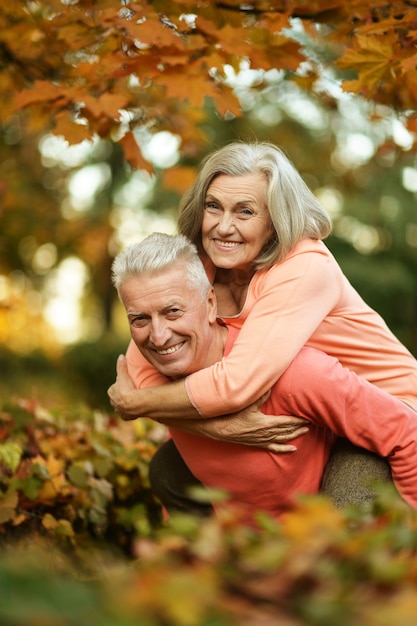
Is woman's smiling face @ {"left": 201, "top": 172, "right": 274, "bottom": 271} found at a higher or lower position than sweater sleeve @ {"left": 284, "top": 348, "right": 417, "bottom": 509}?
higher

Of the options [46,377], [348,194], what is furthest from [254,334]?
[46,377]

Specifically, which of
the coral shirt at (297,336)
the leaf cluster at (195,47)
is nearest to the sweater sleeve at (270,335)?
the coral shirt at (297,336)

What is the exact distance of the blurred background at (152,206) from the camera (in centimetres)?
1177

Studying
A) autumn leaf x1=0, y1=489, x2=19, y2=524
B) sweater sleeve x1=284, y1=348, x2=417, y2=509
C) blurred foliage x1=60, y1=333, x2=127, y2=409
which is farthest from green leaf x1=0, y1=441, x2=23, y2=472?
blurred foliage x1=60, y1=333, x2=127, y2=409

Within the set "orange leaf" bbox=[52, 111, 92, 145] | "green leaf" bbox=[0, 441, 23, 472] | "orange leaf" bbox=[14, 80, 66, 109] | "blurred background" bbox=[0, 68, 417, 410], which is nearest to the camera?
"green leaf" bbox=[0, 441, 23, 472]

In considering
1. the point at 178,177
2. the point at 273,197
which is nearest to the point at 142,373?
the point at 273,197

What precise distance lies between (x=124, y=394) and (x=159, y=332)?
1.46 ft

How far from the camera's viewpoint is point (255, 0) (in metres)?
3.59

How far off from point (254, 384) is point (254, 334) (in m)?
0.18

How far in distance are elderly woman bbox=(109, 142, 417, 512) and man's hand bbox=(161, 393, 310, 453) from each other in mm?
78

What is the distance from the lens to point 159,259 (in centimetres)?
282

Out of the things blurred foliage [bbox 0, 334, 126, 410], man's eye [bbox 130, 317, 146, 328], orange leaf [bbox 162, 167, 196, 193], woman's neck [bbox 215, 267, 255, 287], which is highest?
man's eye [bbox 130, 317, 146, 328]

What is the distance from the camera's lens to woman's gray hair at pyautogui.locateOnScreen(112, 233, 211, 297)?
2.82 meters

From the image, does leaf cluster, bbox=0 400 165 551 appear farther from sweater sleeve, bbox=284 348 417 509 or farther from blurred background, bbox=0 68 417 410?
blurred background, bbox=0 68 417 410
